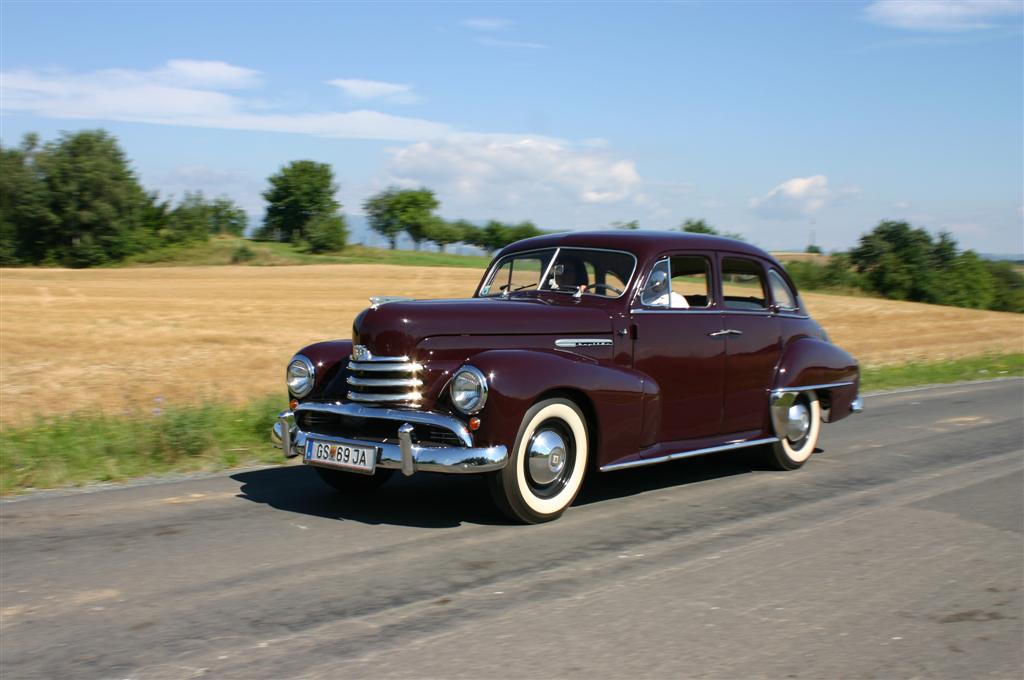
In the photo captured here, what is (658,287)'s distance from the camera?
7.25 meters

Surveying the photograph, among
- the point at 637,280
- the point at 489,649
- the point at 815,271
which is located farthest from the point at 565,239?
the point at 815,271

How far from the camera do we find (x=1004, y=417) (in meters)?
11.7

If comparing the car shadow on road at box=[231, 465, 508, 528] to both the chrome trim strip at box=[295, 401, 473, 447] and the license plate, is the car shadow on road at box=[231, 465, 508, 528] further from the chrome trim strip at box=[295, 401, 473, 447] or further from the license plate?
the chrome trim strip at box=[295, 401, 473, 447]

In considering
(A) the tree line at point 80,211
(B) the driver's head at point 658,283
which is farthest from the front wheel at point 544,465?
(A) the tree line at point 80,211

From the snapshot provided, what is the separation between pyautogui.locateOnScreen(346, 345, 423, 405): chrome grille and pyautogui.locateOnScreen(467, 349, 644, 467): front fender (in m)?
0.45

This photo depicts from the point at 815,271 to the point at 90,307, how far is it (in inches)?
1721

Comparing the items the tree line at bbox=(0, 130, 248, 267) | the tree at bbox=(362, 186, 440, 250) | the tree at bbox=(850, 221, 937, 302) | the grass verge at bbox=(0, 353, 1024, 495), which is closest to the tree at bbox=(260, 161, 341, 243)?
the tree at bbox=(362, 186, 440, 250)

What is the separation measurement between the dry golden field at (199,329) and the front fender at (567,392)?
7256mm

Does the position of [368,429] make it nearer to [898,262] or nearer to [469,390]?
[469,390]

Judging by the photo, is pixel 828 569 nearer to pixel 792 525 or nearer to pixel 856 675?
pixel 792 525

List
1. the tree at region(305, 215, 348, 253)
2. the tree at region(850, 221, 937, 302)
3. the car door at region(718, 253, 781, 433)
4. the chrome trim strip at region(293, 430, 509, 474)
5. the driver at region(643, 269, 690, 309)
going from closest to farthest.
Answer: the chrome trim strip at region(293, 430, 509, 474) → the driver at region(643, 269, 690, 309) → the car door at region(718, 253, 781, 433) → the tree at region(850, 221, 937, 302) → the tree at region(305, 215, 348, 253)

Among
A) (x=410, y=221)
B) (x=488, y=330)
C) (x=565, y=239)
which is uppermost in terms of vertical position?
(x=410, y=221)

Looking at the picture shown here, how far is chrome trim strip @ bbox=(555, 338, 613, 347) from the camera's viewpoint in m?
6.53

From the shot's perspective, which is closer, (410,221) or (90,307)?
(90,307)
